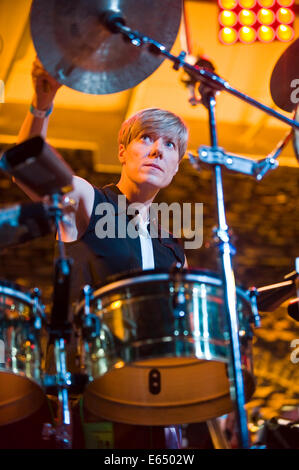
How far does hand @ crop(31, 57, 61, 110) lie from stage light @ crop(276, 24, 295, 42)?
2037 millimetres

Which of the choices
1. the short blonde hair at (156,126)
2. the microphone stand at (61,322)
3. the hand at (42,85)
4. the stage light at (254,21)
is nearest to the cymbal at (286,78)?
the short blonde hair at (156,126)

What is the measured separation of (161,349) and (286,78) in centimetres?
104

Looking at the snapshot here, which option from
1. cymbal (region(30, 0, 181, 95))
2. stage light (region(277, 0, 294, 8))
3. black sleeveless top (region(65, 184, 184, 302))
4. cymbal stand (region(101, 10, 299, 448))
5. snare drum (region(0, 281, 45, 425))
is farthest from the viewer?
stage light (region(277, 0, 294, 8))

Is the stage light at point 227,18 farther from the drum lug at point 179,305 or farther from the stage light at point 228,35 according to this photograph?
the drum lug at point 179,305

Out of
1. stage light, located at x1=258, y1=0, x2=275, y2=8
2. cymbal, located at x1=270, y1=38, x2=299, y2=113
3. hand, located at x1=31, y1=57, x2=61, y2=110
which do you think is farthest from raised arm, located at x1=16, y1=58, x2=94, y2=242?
stage light, located at x1=258, y1=0, x2=275, y2=8

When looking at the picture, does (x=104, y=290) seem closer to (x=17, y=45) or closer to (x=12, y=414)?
(x=12, y=414)

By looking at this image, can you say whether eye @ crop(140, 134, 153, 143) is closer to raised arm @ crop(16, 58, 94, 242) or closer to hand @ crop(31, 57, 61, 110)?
raised arm @ crop(16, 58, 94, 242)

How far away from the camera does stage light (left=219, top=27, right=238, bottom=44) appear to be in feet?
11.2

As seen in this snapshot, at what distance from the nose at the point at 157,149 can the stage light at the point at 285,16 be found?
66.4 inches

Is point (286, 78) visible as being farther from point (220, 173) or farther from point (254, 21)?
point (254, 21)

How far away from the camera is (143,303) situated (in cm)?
157

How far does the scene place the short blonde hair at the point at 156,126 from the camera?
7.11 ft

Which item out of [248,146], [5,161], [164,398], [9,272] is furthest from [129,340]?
[248,146]

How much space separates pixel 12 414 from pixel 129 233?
620 millimetres
